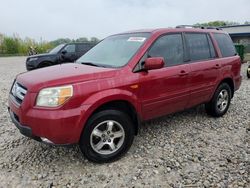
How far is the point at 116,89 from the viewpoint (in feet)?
11.1

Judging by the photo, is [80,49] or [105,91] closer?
[105,91]

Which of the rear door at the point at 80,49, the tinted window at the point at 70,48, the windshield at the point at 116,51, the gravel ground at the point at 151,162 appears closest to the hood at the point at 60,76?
the windshield at the point at 116,51

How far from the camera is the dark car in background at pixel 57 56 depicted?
11.6 metres

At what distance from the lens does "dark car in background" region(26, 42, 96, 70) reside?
1164cm

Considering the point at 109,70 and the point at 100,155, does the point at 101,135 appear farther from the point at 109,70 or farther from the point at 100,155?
the point at 109,70

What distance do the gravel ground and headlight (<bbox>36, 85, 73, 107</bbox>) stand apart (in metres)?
0.94

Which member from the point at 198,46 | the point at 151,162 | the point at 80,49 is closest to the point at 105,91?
the point at 151,162

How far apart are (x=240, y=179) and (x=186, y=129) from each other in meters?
1.65

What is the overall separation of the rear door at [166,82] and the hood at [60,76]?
619 mm

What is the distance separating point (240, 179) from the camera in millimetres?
3123

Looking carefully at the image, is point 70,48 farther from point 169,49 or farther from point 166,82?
point 166,82

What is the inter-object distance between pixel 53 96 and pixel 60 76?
0.34 metres

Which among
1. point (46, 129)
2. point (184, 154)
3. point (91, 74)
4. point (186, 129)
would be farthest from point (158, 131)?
point (46, 129)

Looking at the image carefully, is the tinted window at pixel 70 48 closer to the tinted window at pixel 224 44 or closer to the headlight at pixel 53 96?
the tinted window at pixel 224 44
